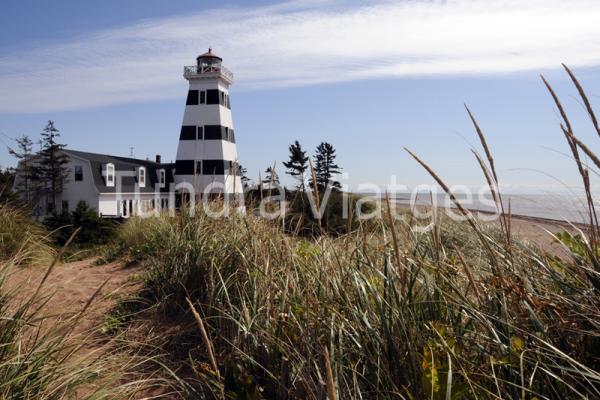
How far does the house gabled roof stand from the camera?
107 feet

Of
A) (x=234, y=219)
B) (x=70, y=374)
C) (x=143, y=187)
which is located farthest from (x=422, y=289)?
(x=143, y=187)

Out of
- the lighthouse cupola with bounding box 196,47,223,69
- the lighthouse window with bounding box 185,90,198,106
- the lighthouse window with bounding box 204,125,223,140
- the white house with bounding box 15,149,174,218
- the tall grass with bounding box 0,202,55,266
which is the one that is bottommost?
the tall grass with bounding box 0,202,55,266

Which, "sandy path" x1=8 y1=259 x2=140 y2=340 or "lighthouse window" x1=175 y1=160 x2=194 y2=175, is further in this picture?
"lighthouse window" x1=175 y1=160 x2=194 y2=175

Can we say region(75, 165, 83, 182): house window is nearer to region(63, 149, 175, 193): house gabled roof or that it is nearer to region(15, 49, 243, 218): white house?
region(15, 49, 243, 218): white house

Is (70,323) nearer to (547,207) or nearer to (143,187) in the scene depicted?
(547,207)

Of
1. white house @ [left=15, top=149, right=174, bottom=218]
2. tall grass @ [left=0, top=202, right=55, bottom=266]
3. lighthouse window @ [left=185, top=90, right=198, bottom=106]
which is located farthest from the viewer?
white house @ [left=15, top=149, right=174, bottom=218]

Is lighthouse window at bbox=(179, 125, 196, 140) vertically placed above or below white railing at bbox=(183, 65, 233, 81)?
below

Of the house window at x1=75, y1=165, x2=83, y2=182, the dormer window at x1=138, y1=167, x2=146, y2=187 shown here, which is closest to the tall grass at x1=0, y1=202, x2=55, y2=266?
the house window at x1=75, y1=165, x2=83, y2=182

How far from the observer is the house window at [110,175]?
33.2 meters

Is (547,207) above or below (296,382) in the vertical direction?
above

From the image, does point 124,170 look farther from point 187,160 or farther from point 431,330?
point 431,330

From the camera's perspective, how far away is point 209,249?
4676 mm

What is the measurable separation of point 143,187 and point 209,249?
33.1 m

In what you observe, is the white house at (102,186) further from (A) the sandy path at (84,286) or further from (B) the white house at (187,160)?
(A) the sandy path at (84,286)
